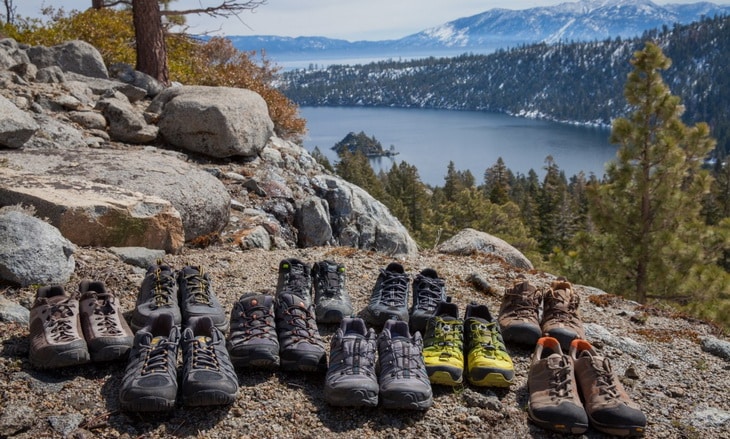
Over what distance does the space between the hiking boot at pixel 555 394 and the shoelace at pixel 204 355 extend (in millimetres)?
2033

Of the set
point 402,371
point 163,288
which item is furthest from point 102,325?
point 402,371

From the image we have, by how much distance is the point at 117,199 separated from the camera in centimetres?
631

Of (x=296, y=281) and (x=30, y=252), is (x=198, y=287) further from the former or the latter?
(x=30, y=252)

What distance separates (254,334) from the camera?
3.83m

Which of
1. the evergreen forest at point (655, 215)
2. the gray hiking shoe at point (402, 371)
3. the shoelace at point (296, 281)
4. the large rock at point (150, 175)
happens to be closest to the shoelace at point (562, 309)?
the gray hiking shoe at point (402, 371)

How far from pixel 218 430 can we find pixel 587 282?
11.9m

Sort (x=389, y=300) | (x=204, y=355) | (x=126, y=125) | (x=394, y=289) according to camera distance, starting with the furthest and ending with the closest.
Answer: (x=126, y=125)
(x=394, y=289)
(x=389, y=300)
(x=204, y=355)

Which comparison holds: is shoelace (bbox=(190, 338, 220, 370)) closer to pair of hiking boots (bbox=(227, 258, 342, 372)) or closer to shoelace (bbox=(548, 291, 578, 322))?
pair of hiking boots (bbox=(227, 258, 342, 372))

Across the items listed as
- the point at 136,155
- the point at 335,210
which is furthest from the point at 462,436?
the point at 335,210

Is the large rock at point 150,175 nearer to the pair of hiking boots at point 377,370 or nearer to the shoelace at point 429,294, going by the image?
the shoelace at point 429,294

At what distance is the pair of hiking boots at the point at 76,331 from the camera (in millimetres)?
3543

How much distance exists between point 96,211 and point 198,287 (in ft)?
7.74

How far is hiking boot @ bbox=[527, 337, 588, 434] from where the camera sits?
3303 millimetres

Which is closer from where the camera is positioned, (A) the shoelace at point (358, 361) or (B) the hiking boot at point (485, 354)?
(A) the shoelace at point (358, 361)
